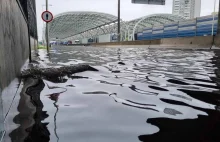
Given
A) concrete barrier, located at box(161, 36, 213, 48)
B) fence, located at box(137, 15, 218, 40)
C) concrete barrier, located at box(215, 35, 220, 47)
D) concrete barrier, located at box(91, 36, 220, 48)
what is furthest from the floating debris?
fence, located at box(137, 15, 218, 40)

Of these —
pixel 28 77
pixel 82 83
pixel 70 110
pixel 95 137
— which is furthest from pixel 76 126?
pixel 28 77

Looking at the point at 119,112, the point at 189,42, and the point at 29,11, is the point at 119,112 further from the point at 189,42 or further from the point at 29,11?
the point at 189,42

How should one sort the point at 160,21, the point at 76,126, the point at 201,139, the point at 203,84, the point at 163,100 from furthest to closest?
the point at 160,21, the point at 203,84, the point at 163,100, the point at 76,126, the point at 201,139

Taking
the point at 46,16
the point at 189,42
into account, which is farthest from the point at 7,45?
the point at 189,42

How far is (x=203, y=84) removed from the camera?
3727mm

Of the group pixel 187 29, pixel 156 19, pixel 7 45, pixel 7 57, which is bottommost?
pixel 7 57

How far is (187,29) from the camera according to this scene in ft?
88.8

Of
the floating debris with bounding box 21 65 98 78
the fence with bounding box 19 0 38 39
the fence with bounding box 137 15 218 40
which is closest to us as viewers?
the floating debris with bounding box 21 65 98 78

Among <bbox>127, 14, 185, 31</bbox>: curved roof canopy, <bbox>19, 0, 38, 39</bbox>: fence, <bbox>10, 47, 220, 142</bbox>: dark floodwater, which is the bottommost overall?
<bbox>10, 47, 220, 142</bbox>: dark floodwater

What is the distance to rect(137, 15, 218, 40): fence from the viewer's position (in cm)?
2372

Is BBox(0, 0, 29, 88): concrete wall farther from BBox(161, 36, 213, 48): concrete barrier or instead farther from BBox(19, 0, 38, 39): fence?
BBox(161, 36, 213, 48): concrete barrier

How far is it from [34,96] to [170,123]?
1.63 metres

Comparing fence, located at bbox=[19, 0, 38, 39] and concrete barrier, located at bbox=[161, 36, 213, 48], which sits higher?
fence, located at bbox=[19, 0, 38, 39]

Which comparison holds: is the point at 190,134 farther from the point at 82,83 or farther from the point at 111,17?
the point at 111,17
